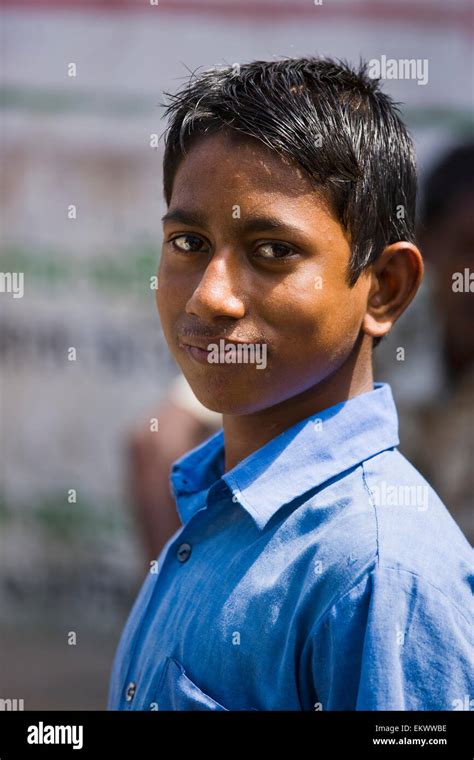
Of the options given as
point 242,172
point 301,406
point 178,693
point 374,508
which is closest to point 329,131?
point 242,172

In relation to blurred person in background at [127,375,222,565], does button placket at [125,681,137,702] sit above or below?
below

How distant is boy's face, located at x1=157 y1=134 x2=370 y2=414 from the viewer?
1337 millimetres

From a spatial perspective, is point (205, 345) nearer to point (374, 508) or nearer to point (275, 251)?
point (275, 251)

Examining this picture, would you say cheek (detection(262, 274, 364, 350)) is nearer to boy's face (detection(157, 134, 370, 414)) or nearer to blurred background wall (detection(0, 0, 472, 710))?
boy's face (detection(157, 134, 370, 414))

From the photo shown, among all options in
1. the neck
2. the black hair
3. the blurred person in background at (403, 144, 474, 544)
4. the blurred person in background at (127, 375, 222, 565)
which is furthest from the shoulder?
the black hair

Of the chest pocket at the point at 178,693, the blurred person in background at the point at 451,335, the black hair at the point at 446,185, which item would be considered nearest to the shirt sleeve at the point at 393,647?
the chest pocket at the point at 178,693

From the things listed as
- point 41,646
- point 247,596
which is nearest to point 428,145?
point 41,646

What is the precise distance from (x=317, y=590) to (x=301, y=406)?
0.30 m

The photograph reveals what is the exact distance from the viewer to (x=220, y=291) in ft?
4.35

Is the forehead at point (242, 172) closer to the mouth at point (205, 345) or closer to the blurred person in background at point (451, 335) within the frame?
the mouth at point (205, 345)

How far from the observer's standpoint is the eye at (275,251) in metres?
1.34

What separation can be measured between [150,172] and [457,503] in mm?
1621

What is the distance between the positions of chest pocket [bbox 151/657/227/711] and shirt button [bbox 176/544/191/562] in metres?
0.17

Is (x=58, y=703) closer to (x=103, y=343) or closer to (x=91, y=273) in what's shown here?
(x=103, y=343)
